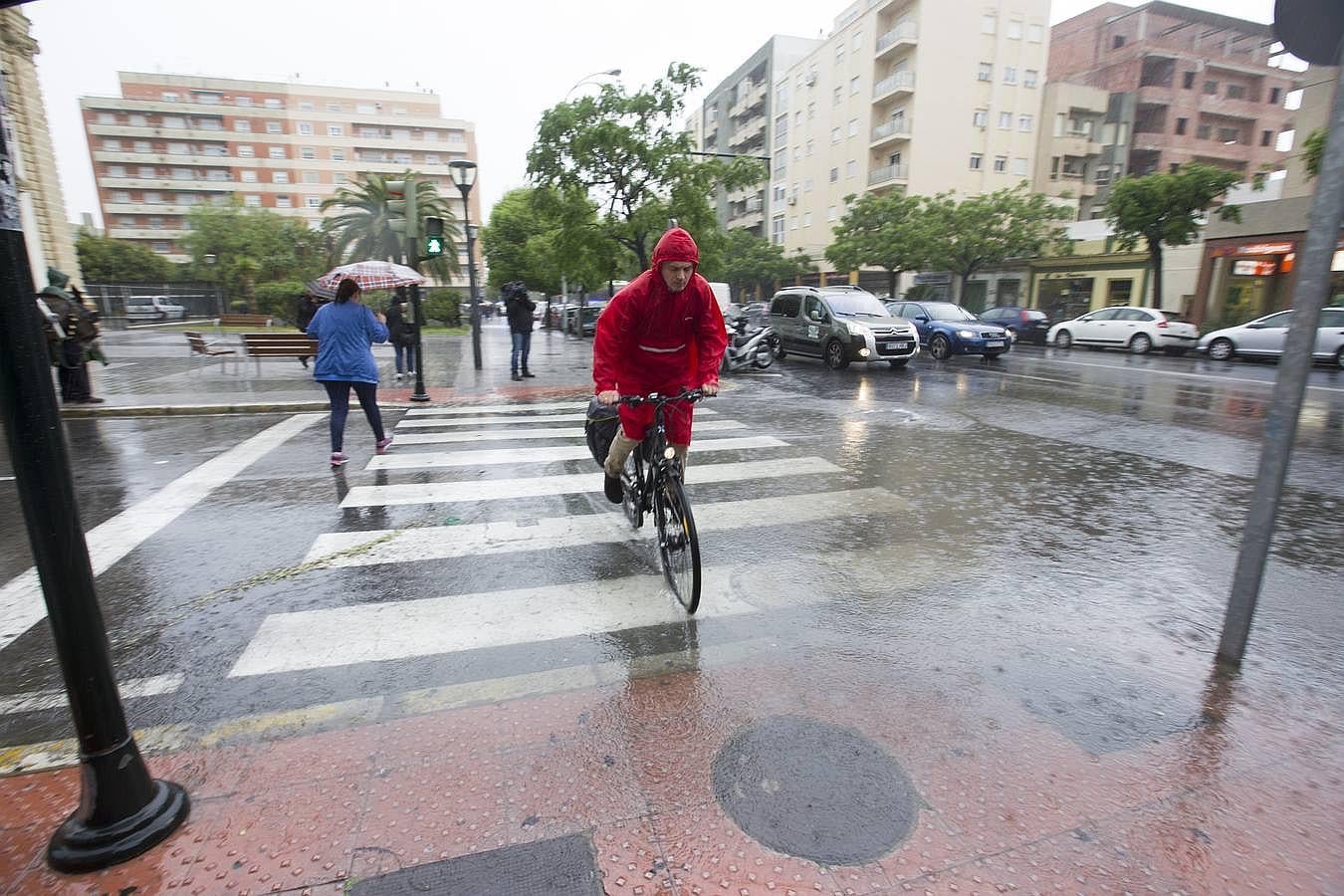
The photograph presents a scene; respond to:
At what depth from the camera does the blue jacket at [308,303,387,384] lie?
670cm

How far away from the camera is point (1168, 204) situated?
2336cm

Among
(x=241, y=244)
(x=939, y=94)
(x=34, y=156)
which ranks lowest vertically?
(x=241, y=244)

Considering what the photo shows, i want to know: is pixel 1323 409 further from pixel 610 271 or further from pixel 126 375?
pixel 126 375

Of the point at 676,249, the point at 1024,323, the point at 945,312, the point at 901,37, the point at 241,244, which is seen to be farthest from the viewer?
the point at 241,244

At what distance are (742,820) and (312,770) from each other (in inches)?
62.2

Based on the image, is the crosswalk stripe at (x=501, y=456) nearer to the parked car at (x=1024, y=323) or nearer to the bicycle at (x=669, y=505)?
the bicycle at (x=669, y=505)

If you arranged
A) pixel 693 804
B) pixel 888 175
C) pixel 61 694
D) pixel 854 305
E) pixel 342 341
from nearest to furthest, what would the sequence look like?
pixel 693 804
pixel 61 694
pixel 342 341
pixel 854 305
pixel 888 175

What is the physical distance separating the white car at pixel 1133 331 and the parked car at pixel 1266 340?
2.75ft

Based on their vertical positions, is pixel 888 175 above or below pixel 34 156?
above

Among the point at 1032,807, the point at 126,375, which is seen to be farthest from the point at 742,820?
the point at 126,375

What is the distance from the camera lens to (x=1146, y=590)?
13.3 feet

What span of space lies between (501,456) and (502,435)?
1.24 metres

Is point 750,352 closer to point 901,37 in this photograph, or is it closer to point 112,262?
point 901,37

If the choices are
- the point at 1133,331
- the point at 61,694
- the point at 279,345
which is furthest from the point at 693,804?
the point at 1133,331
